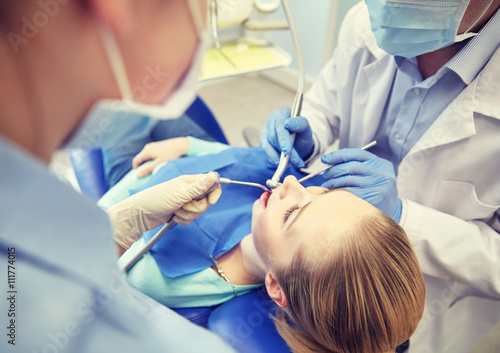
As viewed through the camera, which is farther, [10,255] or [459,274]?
[459,274]

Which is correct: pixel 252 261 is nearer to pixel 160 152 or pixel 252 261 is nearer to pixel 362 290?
pixel 362 290

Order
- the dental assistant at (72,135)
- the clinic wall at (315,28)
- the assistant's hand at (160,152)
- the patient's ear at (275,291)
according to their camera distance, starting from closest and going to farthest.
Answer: the dental assistant at (72,135), the patient's ear at (275,291), the assistant's hand at (160,152), the clinic wall at (315,28)

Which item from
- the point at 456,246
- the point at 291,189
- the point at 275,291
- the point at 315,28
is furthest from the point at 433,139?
the point at 315,28

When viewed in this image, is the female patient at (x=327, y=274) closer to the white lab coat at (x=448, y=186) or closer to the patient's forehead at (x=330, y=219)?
the patient's forehead at (x=330, y=219)

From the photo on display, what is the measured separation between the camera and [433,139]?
88 centimetres

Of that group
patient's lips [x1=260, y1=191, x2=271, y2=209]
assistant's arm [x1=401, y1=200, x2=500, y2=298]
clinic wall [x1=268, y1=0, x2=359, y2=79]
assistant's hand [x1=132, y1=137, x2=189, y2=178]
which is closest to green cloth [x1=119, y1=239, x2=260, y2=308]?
patient's lips [x1=260, y1=191, x2=271, y2=209]

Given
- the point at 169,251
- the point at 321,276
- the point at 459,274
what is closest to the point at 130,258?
the point at 169,251

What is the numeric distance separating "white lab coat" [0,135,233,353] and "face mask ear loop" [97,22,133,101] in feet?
0.27

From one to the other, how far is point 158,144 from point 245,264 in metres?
0.51

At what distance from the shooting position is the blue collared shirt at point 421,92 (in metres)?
0.80

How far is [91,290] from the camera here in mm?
324

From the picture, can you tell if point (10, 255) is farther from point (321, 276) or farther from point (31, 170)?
point (321, 276)

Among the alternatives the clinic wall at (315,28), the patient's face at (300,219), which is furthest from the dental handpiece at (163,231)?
the clinic wall at (315,28)

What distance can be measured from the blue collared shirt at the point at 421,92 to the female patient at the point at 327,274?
0.29 meters
